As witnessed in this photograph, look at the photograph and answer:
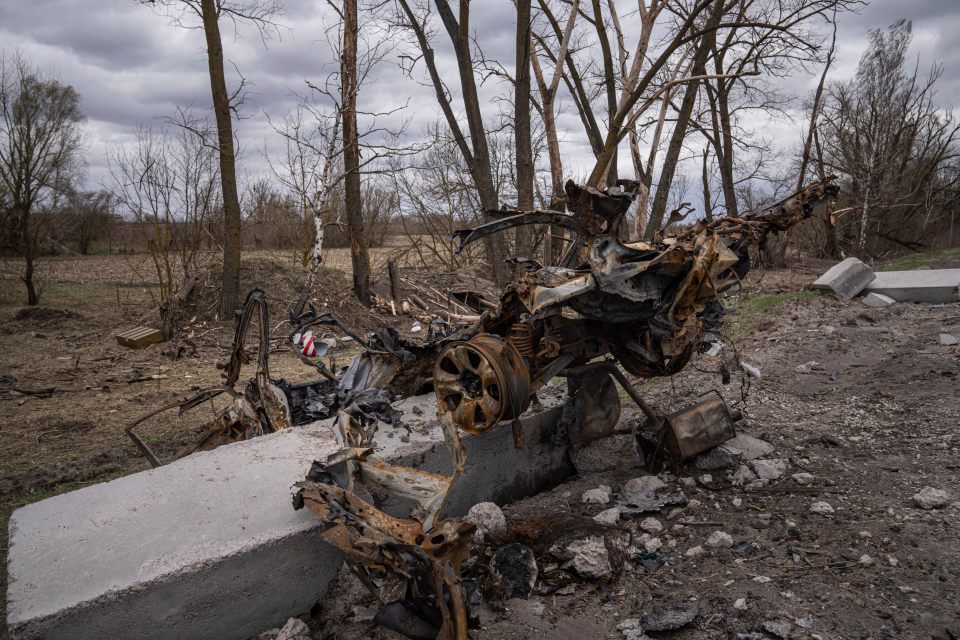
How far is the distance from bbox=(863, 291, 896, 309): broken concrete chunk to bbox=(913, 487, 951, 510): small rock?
7000 mm

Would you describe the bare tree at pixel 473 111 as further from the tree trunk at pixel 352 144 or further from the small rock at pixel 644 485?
the small rock at pixel 644 485

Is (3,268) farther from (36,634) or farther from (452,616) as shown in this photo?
(452,616)

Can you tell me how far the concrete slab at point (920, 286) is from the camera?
9.65 meters

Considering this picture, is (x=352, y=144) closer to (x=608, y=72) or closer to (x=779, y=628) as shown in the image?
(x=608, y=72)

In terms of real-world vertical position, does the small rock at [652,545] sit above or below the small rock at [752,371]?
below

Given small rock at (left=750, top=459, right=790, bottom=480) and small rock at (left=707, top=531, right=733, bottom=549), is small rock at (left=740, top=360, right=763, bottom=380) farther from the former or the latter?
small rock at (left=707, top=531, right=733, bottom=549)

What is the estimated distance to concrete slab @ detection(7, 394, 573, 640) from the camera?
2.99m

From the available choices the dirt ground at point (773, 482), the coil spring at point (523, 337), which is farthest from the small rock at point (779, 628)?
the coil spring at point (523, 337)

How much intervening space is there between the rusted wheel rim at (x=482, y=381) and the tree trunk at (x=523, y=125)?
659 centimetres

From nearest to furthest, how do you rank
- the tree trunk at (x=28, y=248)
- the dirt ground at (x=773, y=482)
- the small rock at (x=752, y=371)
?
the dirt ground at (x=773, y=482) < the small rock at (x=752, y=371) < the tree trunk at (x=28, y=248)

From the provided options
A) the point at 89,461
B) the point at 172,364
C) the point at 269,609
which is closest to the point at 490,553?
the point at 269,609

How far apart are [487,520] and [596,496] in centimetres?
93

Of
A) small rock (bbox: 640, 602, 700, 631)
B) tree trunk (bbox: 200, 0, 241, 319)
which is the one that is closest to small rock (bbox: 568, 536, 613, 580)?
small rock (bbox: 640, 602, 700, 631)

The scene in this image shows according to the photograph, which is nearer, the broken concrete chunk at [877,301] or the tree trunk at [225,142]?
the broken concrete chunk at [877,301]
